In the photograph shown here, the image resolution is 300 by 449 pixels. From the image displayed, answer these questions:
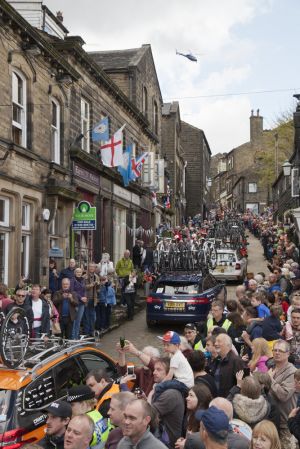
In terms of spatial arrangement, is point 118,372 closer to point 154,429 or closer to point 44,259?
point 154,429

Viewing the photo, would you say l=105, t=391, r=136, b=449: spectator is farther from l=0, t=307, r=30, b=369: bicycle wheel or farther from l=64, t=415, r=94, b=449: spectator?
l=0, t=307, r=30, b=369: bicycle wheel

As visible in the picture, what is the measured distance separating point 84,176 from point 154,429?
16.3 meters

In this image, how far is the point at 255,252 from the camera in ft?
135

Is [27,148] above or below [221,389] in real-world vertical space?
above

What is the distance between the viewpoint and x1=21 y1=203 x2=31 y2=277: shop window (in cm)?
1625

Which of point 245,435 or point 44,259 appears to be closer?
point 245,435

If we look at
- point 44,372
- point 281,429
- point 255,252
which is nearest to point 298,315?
point 281,429

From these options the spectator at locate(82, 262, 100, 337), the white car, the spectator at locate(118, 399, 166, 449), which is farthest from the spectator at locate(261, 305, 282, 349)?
the white car

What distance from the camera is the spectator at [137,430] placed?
4.56m

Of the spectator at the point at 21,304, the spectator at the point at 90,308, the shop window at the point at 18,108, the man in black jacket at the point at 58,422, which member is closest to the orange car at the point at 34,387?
the man in black jacket at the point at 58,422

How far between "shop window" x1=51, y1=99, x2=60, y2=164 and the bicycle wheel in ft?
38.4

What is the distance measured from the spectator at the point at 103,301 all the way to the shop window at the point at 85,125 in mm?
7195

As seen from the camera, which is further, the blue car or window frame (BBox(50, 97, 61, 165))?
window frame (BBox(50, 97, 61, 165))

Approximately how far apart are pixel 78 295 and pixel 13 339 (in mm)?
7002
